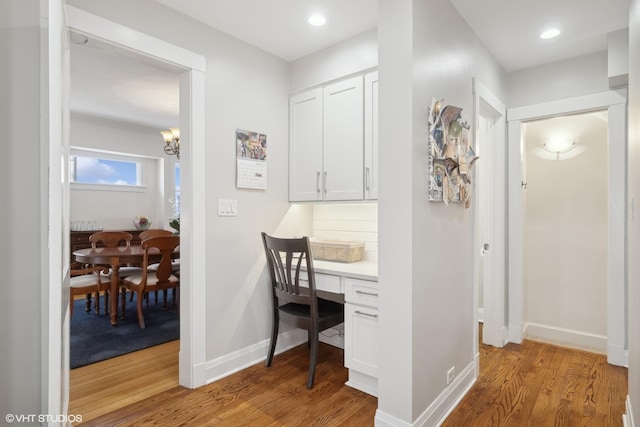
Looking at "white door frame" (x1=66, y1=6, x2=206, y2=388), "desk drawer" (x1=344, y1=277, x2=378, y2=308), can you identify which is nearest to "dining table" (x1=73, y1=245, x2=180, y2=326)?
"white door frame" (x1=66, y1=6, x2=206, y2=388)

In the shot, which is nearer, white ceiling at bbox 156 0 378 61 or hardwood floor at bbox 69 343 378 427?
hardwood floor at bbox 69 343 378 427

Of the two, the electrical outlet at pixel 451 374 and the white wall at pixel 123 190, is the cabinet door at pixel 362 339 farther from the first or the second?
the white wall at pixel 123 190

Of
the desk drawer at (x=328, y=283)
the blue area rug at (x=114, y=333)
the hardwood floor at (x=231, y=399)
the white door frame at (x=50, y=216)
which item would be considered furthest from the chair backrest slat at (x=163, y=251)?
the white door frame at (x=50, y=216)

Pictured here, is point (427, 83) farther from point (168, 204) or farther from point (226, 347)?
point (168, 204)

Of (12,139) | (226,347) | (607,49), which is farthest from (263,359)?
(607,49)

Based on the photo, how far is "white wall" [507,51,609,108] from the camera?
276 centimetres

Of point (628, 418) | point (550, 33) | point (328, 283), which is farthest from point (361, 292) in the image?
point (550, 33)

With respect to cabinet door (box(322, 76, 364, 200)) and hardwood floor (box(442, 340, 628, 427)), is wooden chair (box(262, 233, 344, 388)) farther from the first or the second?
hardwood floor (box(442, 340, 628, 427))

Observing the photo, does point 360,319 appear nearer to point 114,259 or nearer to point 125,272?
point 114,259

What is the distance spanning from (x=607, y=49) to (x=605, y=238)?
165 cm

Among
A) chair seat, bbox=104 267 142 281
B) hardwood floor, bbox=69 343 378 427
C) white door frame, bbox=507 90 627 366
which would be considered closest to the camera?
hardwood floor, bbox=69 343 378 427

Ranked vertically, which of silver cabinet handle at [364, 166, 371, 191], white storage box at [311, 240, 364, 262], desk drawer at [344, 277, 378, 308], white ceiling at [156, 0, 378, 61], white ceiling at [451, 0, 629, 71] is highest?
white ceiling at [156, 0, 378, 61]

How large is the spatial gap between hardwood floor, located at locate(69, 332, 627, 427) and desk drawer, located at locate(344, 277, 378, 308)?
1.99 ft

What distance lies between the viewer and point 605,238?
3.17m
